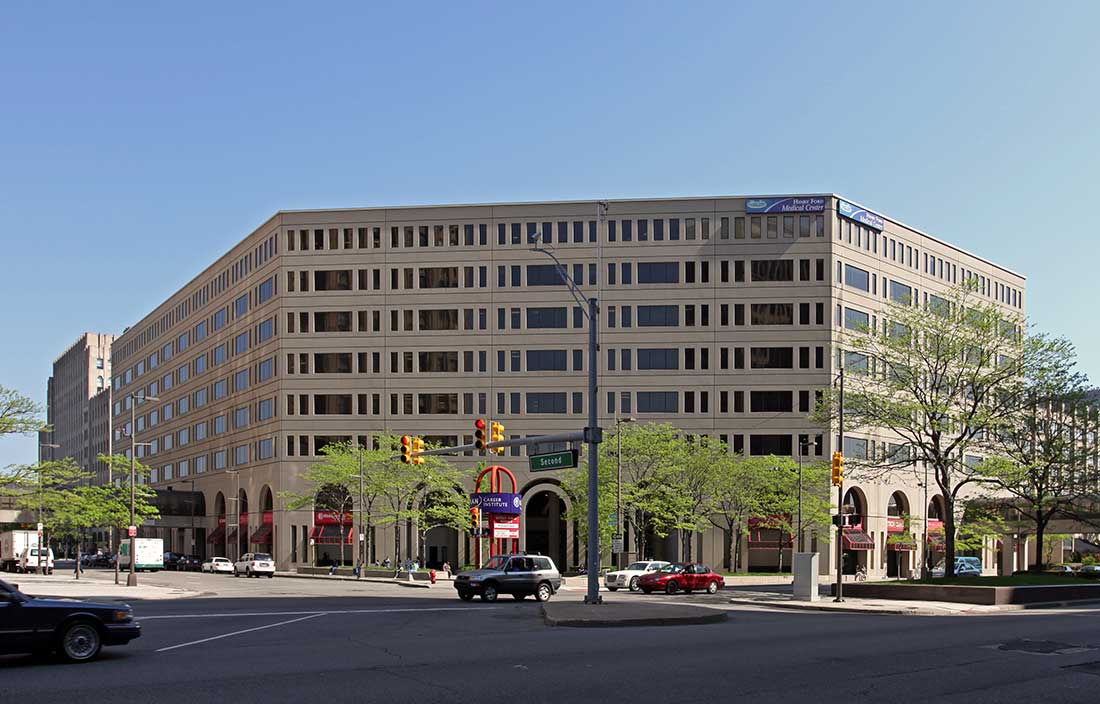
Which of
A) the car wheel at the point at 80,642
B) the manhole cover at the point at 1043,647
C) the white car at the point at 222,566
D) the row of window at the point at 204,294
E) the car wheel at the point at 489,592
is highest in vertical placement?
the row of window at the point at 204,294

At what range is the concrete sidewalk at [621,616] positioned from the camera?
26328 millimetres

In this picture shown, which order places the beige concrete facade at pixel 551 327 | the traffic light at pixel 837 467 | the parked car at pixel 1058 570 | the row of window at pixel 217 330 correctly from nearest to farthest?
1. the traffic light at pixel 837 467
2. the parked car at pixel 1058 570
3. the beige concrete facade at pixel 551 327
4. the row of window at pixel 217 330

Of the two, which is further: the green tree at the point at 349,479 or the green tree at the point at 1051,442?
the green tree at the point at 349,479

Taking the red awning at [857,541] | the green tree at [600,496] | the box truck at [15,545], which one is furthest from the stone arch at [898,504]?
the box truck at [15,545]

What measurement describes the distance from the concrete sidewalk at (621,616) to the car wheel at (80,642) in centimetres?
1150

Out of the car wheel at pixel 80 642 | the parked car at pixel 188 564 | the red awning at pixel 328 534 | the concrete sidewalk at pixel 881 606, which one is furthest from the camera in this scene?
the red awning at pixel 328 534

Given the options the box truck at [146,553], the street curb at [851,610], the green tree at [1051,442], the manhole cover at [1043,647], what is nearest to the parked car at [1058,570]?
the green tree at [1051,442]

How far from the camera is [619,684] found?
51.9 feet

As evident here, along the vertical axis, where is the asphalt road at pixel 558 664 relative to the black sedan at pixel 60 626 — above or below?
below

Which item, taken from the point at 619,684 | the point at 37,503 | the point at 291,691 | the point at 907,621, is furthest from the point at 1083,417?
the point at 37,503

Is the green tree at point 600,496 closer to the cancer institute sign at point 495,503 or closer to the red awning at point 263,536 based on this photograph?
the cancer institute sign at point 495,503

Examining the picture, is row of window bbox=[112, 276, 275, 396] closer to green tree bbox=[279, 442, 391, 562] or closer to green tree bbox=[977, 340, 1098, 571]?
green tree bbox=[279, 442, 391, 562]

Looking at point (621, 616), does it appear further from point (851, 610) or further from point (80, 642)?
point (80, 642)

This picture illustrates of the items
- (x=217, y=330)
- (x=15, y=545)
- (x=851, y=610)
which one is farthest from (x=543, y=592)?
(x=217, y=330)
